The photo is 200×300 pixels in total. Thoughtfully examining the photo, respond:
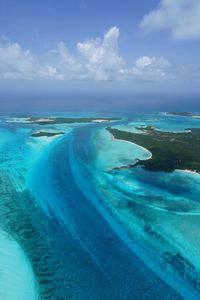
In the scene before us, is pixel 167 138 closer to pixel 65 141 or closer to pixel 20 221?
pixel 65 141

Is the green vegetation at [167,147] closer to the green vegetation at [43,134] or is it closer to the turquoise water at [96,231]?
the turquoise water at [96,231]

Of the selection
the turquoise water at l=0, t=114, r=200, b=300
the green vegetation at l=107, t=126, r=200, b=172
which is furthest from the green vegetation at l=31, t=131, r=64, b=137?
the turquoise water at l=0, t=114, r=200, b=300

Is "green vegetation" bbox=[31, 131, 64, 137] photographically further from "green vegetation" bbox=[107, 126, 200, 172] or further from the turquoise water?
the turquoise water

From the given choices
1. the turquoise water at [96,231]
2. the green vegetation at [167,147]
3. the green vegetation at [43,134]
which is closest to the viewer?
the turquoise water at [96,231]

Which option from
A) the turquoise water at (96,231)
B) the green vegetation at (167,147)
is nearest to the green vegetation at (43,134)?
the green vegetation at (167,147)

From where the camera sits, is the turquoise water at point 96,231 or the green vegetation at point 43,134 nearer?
the turquoise water at point 96,231

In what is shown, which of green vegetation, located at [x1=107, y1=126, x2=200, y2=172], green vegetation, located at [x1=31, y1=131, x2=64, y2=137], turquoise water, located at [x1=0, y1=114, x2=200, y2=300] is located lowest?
turquoise water, located at [x1=0, y1=114, x2=200, y2=300]
